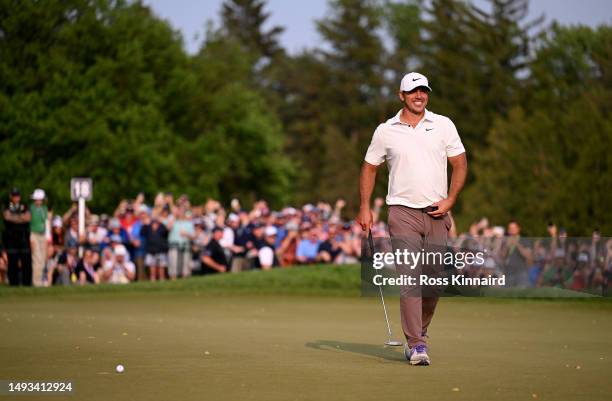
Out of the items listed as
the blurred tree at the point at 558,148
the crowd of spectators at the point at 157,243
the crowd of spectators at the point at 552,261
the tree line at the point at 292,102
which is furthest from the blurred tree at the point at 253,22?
the crowd of spectators at the point at 552,261

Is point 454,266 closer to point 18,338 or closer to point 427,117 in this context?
point 427,117

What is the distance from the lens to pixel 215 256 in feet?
90.1

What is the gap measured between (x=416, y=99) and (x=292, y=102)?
9608cm

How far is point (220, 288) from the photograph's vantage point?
74.3 ft

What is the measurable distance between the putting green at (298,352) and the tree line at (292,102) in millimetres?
29048

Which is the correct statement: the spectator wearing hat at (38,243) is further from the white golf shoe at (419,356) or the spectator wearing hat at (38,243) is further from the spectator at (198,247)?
the white golf shoe at (419,356)

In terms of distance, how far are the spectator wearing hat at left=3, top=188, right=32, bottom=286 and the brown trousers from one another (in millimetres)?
14969

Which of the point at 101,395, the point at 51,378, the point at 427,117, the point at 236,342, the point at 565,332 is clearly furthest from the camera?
the point at 565,332

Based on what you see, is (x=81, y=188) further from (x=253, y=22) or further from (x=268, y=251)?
(x=253, y=22)

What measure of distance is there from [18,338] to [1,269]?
14.4m

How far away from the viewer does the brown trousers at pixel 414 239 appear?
34.2 ft

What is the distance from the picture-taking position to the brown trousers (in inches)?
411

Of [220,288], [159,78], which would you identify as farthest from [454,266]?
[159,78]

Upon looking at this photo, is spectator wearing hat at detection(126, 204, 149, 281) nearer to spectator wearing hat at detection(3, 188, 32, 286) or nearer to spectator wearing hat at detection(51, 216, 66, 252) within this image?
spectator wearing hat at detection(51, 216, 66, 252)
